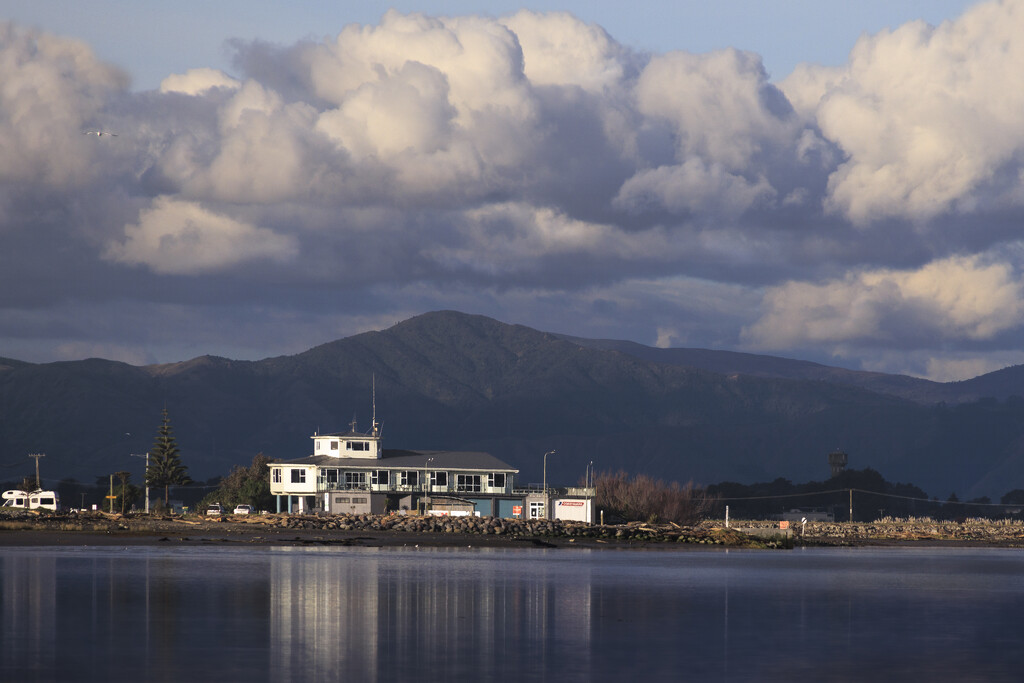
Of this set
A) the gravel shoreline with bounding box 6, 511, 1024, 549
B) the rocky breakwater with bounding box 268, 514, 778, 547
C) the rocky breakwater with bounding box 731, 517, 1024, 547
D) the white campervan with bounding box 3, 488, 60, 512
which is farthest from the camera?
the white campervan with bounding box 3, 488, 60, 512

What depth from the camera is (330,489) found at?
424 feet

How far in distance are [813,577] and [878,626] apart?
78.7 feet

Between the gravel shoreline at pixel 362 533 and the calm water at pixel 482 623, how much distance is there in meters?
24.9

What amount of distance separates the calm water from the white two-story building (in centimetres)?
6551

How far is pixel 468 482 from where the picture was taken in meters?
132

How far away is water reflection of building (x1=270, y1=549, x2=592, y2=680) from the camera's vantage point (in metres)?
26.8

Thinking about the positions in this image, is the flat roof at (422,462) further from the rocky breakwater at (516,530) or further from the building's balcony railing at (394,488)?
the rocky breakwater at (516,530)

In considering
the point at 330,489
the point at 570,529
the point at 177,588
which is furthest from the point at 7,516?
the point at 177,588

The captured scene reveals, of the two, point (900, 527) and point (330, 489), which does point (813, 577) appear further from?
point (900, 527)

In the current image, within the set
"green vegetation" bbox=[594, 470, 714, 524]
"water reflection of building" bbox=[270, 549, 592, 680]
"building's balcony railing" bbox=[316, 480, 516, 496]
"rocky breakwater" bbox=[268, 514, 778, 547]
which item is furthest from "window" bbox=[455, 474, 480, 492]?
"water reflection of building" bbox=[270, 549, 592, 680]

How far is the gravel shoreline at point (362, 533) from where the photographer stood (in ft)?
285

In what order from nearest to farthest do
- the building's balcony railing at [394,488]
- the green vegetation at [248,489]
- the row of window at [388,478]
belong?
the building's balcony railing at [394,488], the row of window at [388,478], the green vegetation at [248,489]

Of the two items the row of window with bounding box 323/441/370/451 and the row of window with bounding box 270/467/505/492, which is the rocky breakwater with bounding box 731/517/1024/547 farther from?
the row of window with bounding box 323/441/370/451

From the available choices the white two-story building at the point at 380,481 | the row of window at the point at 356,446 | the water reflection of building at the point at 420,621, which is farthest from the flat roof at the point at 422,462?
the water reflection of building at the point at 420,621
